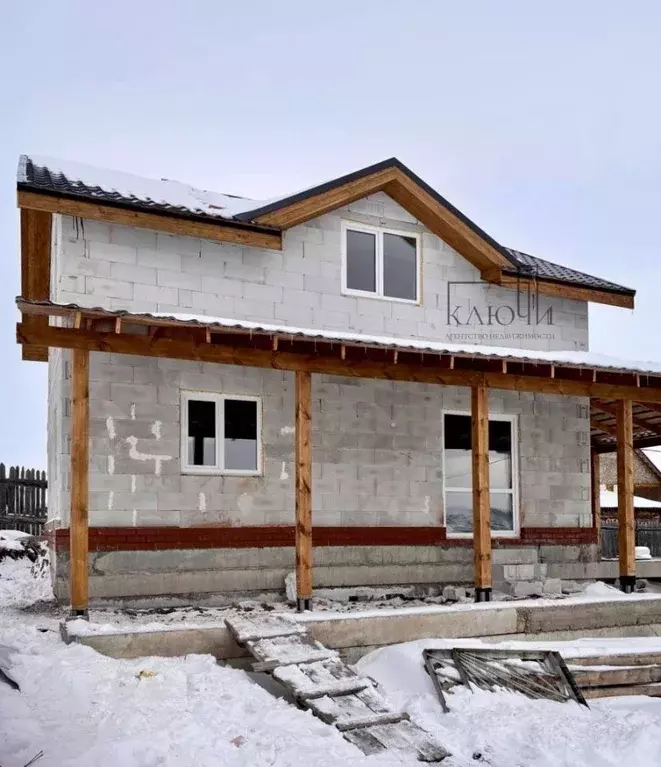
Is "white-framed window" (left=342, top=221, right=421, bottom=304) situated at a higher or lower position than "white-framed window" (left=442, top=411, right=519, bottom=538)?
higher

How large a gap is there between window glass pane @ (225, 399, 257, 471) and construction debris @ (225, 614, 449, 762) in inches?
112

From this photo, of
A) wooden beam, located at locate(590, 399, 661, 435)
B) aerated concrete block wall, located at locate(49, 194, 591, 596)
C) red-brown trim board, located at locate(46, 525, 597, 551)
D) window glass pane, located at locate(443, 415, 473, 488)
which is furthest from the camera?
wooden beam, located at locate(590, 399, 661, 435)

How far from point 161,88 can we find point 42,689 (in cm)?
7320

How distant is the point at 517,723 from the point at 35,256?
9986mm

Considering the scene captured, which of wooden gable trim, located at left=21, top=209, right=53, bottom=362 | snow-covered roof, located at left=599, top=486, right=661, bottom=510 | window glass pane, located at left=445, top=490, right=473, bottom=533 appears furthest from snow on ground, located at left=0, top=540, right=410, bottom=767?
snow-covered roof, located at left=599, top=486, right=661, bottom=510

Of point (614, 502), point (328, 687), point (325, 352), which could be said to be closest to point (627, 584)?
point (325, 352)

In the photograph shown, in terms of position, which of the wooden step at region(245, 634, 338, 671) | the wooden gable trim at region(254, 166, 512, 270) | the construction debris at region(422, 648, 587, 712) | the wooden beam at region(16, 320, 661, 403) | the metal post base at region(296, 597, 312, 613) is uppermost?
the wooden gable trim at region(254, 166, 512, 270)

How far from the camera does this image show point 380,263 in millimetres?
12586

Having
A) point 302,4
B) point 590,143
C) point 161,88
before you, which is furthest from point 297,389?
point 590,143

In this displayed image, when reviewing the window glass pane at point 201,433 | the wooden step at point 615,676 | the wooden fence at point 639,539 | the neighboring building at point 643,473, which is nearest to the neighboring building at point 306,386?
the window glass pane at point 201,433

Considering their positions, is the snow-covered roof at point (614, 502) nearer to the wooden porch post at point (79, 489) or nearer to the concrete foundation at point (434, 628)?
the concrete foundation at point (434, 628)

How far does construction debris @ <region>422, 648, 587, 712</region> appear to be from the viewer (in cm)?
779

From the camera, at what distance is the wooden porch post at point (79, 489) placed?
327 inches

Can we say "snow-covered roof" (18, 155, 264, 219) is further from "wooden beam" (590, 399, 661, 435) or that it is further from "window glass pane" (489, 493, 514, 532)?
"wooden beam" (590, 399, 661, 435)
